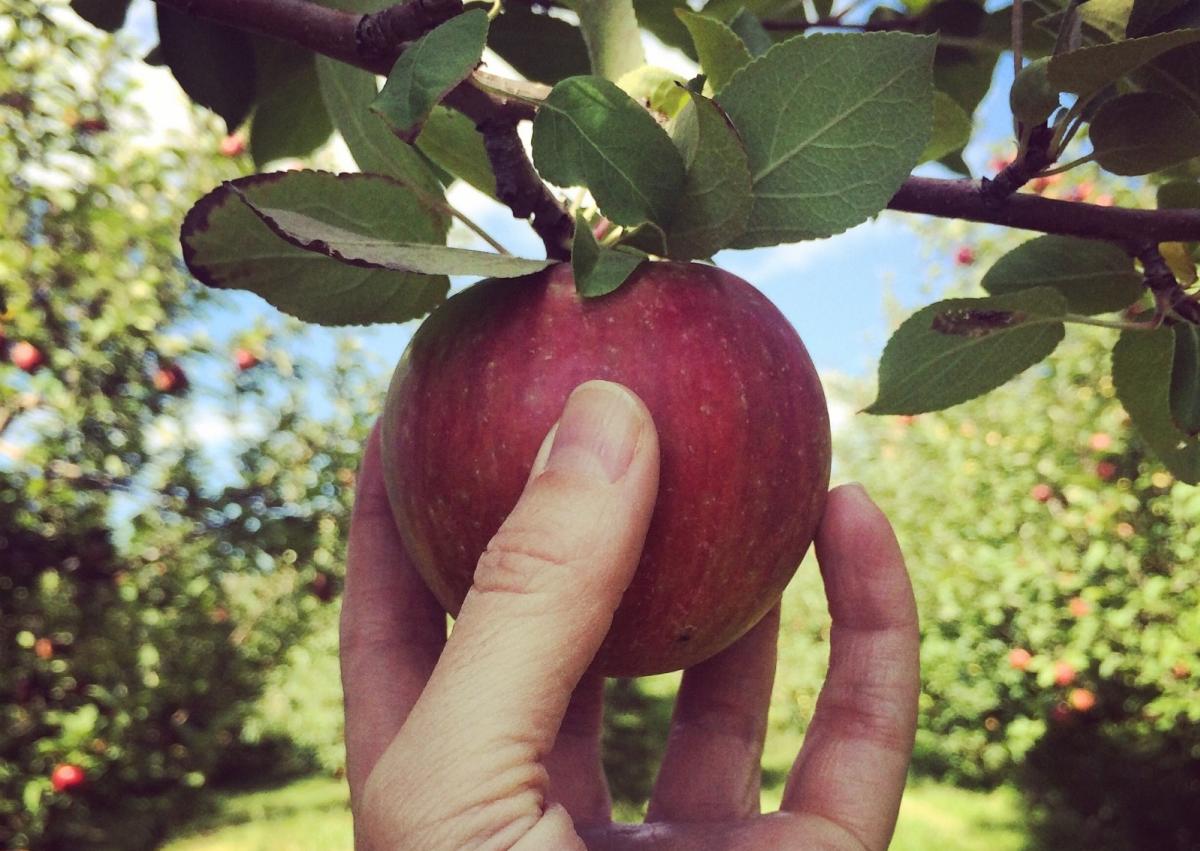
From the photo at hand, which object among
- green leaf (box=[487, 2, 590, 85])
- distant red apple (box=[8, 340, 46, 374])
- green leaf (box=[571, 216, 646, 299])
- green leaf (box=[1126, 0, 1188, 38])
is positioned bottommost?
distant red apple (box=[8, 340, 46, 374])

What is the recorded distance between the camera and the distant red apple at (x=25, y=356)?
9.69 feet

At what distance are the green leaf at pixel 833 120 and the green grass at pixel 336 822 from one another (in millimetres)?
4459

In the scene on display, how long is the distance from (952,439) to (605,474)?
15.3ft

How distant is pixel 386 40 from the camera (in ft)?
1.82

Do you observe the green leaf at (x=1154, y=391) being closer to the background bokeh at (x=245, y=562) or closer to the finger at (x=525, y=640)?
the finger at (x=525, y=640)

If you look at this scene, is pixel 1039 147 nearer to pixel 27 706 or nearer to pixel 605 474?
pixel 605 474

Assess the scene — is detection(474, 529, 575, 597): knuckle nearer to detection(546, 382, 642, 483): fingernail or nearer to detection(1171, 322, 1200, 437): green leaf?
detection(546, 382, 642, 483): fingernail

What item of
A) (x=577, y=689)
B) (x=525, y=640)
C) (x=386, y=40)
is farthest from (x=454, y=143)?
(x=577, y=689)

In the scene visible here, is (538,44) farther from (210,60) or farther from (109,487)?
(109,487)

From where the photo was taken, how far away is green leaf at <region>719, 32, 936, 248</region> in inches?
23.0

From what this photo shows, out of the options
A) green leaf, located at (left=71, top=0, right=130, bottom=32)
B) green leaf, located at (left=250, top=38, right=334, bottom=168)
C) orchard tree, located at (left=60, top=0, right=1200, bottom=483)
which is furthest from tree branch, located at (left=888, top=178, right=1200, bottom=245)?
green leaf, located at (left=71, top=0, right=130, bottom=32)

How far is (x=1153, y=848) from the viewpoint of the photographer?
4203 millimetres

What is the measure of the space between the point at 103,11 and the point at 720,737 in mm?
1056

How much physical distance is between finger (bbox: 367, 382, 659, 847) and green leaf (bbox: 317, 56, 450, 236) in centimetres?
24
